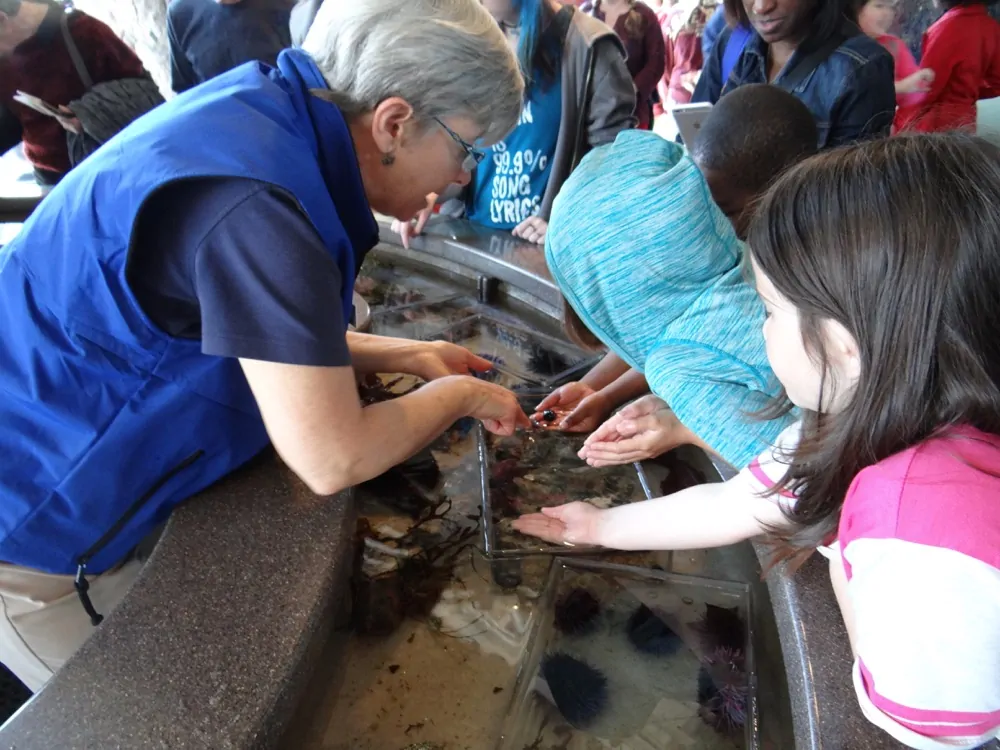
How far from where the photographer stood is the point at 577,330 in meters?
1.93

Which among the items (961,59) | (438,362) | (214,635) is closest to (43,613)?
(214,635)

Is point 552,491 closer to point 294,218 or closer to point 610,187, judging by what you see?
point 610,187

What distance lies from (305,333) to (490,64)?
720mm

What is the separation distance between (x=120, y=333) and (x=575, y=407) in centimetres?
126

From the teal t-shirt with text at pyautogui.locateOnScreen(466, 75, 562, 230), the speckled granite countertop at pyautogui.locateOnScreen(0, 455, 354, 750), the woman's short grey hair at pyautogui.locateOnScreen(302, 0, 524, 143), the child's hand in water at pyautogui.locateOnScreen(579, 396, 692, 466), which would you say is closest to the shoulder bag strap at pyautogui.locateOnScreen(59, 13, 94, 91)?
the teal t-shirt with text at pyautogui.locateOnScreen(466, 75, 562, 230)

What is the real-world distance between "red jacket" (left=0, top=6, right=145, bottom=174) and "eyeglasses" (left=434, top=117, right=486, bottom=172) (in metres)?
2.39

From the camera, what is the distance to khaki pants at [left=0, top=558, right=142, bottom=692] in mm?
1290

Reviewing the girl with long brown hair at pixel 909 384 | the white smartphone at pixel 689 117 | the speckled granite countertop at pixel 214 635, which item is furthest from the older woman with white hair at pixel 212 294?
the white smartphone at pixel 689 117

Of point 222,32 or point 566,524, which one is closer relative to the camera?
point 566,524

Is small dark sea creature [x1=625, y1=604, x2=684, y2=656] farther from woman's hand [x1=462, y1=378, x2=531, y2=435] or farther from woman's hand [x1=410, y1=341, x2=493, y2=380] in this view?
woman's hand [x1=410, y1=341, x2=493, y2=380]

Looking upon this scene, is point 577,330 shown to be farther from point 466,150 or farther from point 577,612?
point 577,612

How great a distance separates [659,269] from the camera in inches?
62.4

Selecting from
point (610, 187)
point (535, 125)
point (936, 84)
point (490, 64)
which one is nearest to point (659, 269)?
point (610, 187)

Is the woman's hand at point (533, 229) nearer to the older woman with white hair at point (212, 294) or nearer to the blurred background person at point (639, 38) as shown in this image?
the older woman with white hair at point (212, 294)
